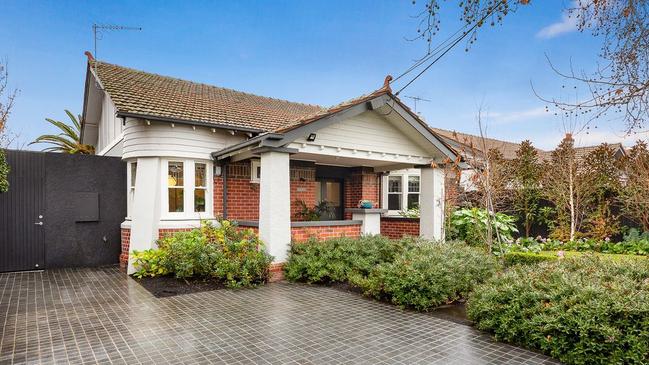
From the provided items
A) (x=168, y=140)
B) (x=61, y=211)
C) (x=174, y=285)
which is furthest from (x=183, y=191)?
(x=61, y=211)

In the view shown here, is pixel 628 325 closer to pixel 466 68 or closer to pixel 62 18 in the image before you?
pixel 466 68

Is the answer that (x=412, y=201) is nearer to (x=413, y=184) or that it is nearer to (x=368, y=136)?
(x=413, y=184)

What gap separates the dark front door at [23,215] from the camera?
863 centimetres

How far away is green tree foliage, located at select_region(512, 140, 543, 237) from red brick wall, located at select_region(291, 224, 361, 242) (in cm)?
856

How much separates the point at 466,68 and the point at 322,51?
5.71 metres

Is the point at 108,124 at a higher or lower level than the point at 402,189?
higher

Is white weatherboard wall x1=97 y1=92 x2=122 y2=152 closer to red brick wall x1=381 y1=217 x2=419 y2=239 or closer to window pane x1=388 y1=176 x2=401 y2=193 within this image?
red brick wall x1=381 y1=217 x2=419 y2=239

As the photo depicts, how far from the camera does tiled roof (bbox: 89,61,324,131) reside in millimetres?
8648

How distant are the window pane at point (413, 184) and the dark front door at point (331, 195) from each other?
281 centimetres

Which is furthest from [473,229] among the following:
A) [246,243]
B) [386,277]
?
[246,243]

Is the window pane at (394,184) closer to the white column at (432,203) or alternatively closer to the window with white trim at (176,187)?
the white column at (432,203)

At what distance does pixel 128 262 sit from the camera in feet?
28.2

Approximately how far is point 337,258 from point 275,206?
5.49ft

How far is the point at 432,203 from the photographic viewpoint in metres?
10.6
